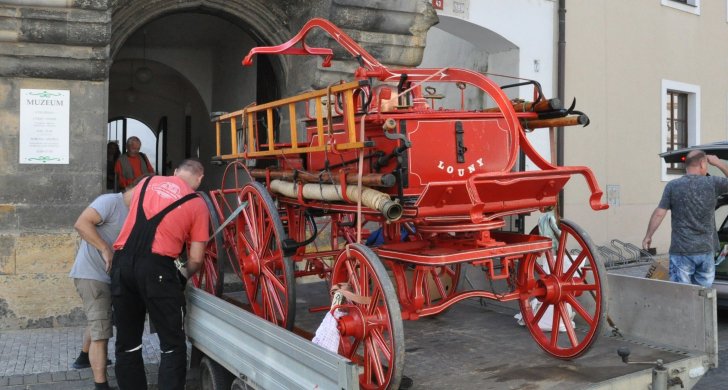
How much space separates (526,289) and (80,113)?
16.3 feet

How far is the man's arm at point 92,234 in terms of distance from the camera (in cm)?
504

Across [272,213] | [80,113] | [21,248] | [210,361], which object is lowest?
[210,361]

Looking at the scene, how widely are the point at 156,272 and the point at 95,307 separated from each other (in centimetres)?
87

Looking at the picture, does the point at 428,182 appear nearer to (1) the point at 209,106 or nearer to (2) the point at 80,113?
(2) the point at 80,113

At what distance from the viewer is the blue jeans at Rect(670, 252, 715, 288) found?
20.6ft

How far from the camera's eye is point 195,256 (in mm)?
4754

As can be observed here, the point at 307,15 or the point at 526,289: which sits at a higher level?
→ the point at 307,15

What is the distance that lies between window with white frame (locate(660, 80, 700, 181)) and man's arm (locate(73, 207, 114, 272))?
1128 cm

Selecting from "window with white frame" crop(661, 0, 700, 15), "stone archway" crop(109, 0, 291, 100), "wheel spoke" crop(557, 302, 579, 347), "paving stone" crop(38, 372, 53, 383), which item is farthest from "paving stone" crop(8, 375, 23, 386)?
"window with white frame" crop(661, 0, 700, 15)

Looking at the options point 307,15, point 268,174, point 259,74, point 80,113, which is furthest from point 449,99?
point 268,174

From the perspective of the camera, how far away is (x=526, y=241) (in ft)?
15.0

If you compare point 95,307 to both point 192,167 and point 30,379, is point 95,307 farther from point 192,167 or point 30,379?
point 192,167

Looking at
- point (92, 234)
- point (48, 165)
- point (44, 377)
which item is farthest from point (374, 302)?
point (48, 165)

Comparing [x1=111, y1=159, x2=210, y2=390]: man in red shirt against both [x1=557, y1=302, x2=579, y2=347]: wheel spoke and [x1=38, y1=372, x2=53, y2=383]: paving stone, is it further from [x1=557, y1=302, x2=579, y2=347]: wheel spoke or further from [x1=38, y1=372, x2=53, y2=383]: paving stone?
[x1=557, y1=302, x2=579, y2=347]: wheel spoke
